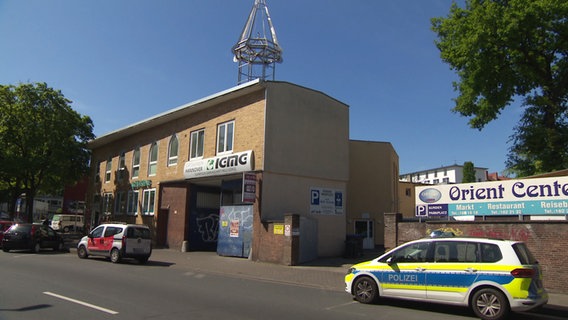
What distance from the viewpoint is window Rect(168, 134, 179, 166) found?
26373mm

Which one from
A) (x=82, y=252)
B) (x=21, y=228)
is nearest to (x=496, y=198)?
(x=82, y=252)

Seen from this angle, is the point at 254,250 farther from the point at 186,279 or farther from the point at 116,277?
the point at 116,277

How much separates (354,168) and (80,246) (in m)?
17.5

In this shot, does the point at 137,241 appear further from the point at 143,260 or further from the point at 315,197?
the point at 315,197

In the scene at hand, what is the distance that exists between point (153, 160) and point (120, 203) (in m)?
5.81

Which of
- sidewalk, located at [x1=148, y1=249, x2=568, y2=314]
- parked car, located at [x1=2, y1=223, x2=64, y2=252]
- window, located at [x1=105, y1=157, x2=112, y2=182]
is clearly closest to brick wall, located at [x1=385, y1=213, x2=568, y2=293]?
sidewalk, located at [x1=148, y1=249, x2=568, y2=314]

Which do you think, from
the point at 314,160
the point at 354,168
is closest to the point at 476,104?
the point at 354,168

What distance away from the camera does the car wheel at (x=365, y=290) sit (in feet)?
32.3

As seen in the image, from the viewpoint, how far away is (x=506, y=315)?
8227mm

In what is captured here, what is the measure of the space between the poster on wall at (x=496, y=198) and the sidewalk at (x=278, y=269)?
2.75 meters

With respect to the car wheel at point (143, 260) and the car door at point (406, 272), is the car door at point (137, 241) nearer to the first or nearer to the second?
the car wheel at point (143, 260)

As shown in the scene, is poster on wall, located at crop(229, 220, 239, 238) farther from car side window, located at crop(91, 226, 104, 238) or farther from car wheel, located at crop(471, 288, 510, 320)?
car wheel, located at crop(471, 288, 510, 320)

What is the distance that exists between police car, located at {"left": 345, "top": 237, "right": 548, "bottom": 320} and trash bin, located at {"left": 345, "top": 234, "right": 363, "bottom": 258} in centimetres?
1078

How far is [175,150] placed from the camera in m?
26.5
